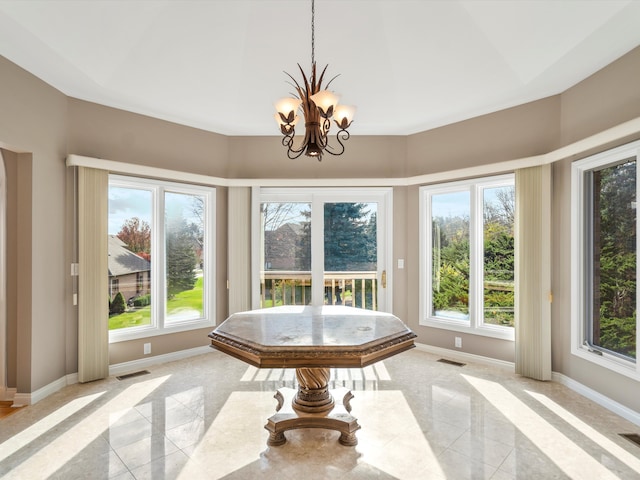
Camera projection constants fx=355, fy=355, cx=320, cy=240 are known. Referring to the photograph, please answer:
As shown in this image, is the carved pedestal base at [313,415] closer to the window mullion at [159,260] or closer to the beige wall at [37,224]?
the window mullion at [159,260]

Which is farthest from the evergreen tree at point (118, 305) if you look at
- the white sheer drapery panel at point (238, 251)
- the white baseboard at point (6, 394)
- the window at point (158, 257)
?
the white sheer drapery panel at point (238, 251)

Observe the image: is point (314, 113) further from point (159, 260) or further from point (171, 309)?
point (171, 309)

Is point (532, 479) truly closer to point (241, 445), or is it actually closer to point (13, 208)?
point (241, 445)

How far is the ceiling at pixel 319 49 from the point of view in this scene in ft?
8.70

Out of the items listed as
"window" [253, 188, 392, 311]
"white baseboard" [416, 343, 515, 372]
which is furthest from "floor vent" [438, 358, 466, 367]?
"window" [253, 188, 392, 311]

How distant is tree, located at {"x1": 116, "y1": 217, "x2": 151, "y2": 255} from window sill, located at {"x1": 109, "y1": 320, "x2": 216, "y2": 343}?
0.86m

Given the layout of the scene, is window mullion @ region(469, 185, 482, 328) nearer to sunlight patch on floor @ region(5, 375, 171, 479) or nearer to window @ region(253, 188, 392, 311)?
window @ region(253, 188, 392, 311)

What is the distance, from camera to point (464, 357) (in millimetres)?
4105

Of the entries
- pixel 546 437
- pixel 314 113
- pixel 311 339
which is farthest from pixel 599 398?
pixel 314 113

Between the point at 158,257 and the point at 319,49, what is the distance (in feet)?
9.21

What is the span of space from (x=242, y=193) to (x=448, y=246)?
265 cm

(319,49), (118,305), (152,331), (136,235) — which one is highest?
Result: (319,49)

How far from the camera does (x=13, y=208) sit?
3113 millimetres

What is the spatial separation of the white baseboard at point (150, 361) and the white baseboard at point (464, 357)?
8.94 ft
